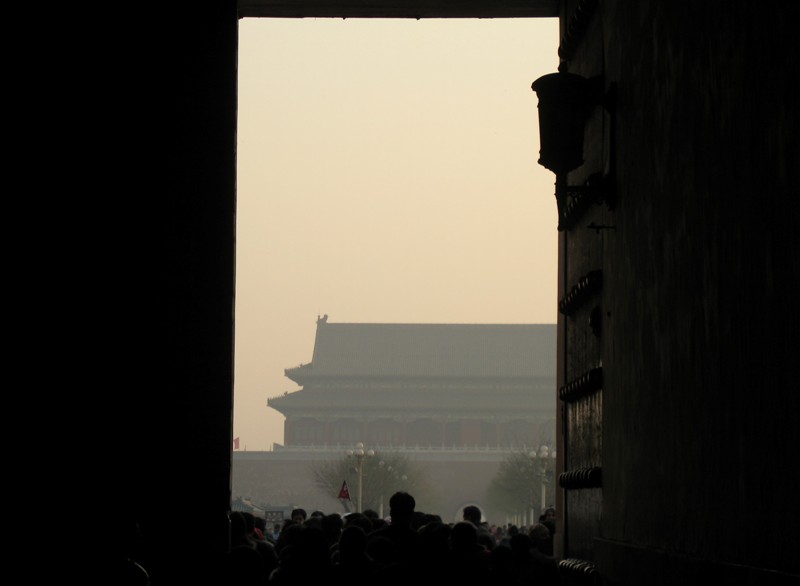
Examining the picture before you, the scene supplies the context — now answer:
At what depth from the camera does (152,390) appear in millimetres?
3199

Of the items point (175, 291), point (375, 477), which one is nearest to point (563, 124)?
point (175, 291)

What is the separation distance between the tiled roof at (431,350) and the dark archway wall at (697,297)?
184 ft

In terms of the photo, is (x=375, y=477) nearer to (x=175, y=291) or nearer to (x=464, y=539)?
(x=464, y=539)

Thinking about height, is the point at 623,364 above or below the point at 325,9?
below

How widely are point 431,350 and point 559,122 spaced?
5718 centimetres

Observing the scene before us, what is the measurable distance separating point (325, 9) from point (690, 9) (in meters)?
3.43

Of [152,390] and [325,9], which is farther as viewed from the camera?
[325,9]

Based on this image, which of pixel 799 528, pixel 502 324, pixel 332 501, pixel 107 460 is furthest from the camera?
pixel 502 324

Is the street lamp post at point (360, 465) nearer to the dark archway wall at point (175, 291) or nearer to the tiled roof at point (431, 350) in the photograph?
the tiled roof at point (431, 350)

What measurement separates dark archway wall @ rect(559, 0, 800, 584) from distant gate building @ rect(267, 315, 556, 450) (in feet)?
182

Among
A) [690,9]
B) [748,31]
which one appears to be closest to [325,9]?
[690,9]

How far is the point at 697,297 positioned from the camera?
2.09 meters

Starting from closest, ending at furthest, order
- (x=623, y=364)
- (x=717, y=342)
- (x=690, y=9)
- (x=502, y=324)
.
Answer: (x=717, y=342) → (x=690, y=9) → (x=623, y=364) → (x=502, y=324)

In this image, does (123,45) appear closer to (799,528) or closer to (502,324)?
(799,528)
